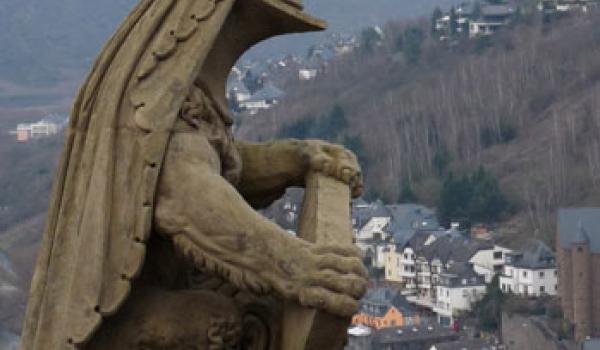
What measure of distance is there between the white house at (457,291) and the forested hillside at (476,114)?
545cm

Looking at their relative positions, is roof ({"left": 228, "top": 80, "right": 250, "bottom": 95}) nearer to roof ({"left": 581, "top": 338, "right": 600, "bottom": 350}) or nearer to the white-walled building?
the white-walled building

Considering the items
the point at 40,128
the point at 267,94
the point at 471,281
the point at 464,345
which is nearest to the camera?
the point at 464,345

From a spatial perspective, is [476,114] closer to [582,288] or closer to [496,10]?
[496,10]

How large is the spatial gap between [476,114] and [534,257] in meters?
24.8

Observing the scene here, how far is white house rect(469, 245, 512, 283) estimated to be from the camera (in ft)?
245

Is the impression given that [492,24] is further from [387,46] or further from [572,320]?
[572,320]

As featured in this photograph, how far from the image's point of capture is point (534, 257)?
73688 millimetres

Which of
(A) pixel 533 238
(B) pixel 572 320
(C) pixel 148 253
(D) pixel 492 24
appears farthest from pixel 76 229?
(D) pixel 492 24

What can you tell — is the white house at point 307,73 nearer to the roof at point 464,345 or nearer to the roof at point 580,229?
the roof at point 580,229

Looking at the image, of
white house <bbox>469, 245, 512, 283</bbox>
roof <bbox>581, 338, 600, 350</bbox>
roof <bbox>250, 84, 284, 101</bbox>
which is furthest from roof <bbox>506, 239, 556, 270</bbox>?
roof <bbox>250, 84, 284, 101</bbox>

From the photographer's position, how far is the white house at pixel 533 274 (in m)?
72.0

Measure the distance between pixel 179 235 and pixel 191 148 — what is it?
0.19 metres

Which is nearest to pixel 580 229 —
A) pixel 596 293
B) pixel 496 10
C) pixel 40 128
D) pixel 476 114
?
pixel 596 293

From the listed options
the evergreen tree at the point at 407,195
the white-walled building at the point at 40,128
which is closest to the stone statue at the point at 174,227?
the evergreen tree at the point at 407,195
